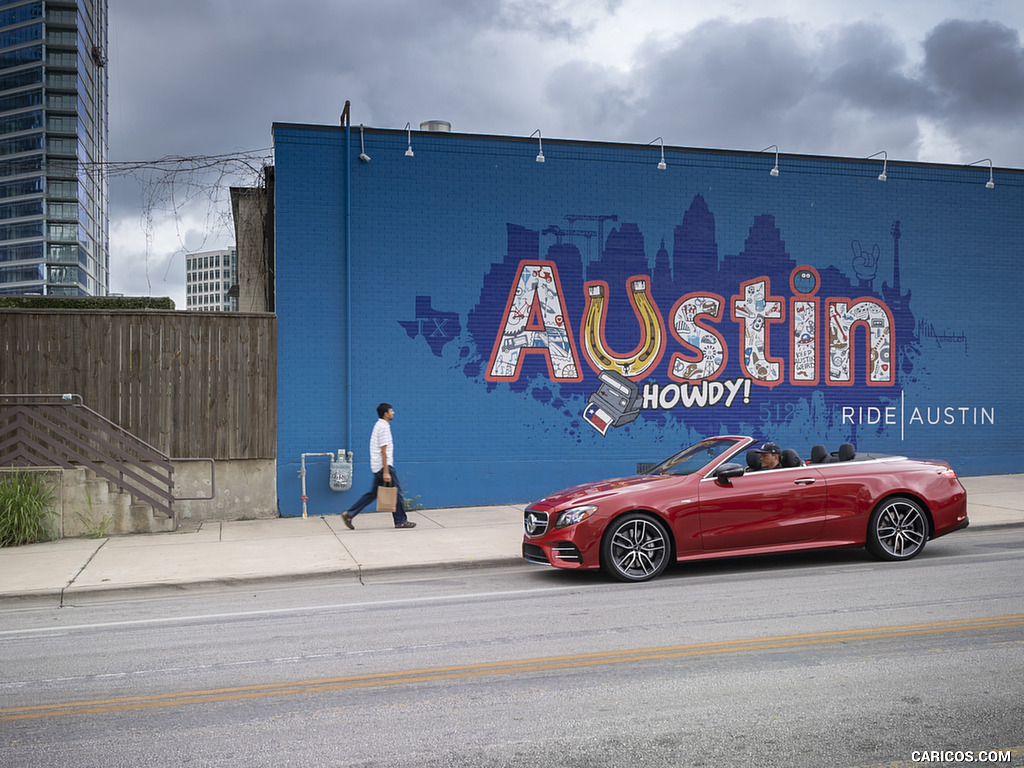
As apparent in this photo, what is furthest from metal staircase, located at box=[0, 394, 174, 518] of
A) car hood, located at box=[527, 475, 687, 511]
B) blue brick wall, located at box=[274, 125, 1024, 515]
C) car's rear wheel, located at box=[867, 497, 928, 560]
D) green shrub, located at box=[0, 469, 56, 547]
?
car's rear wheel, located at box=[867, 497, 928, 560]

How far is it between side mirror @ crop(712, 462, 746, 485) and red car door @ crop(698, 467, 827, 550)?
0.13 ft

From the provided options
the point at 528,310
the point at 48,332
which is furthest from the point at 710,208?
the point at 48,332

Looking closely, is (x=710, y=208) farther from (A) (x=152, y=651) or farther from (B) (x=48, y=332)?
(A) (x=152, y=651)

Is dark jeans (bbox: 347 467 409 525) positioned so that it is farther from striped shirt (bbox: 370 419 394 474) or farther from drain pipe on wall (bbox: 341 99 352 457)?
drain pipe on wall (bbox: 341 99 352 457)

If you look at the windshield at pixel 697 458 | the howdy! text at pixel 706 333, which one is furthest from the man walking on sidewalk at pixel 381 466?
the windshield at pixel 697 458

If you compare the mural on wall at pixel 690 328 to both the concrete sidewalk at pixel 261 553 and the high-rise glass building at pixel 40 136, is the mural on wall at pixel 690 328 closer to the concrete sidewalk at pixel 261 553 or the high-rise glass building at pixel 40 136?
the concrete sidewalk at pixel 261 553

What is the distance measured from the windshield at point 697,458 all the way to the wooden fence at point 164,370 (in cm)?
701

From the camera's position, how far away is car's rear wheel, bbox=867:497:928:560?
906 centimetres

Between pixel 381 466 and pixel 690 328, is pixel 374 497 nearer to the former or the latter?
pixel 381 466

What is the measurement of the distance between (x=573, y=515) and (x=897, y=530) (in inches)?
139

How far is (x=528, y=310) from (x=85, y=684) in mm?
10474

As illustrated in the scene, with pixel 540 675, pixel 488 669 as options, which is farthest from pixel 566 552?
pixel 540 675

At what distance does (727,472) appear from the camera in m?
8.80

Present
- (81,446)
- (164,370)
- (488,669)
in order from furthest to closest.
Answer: (164,370)
(81,446)
(488,669)
